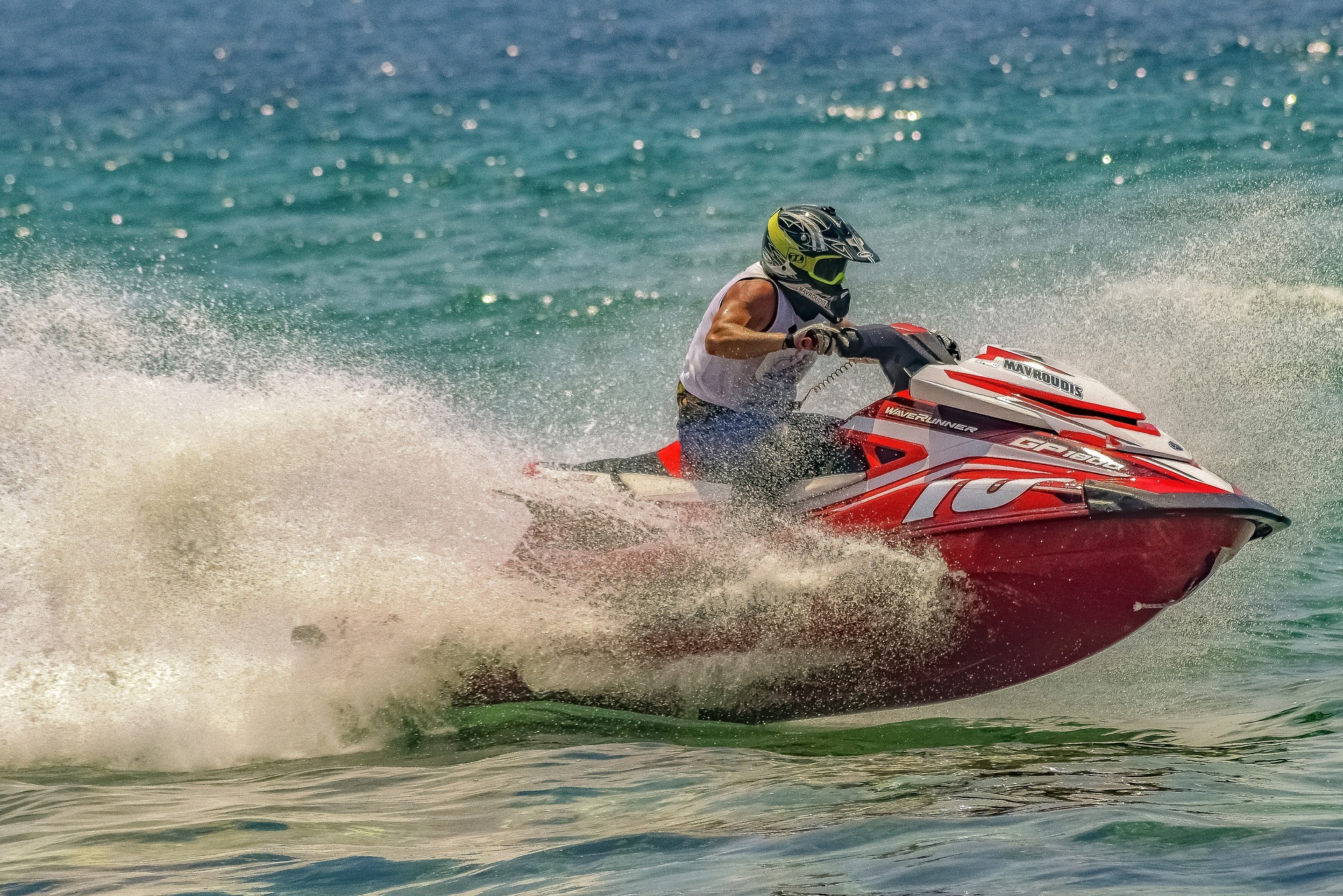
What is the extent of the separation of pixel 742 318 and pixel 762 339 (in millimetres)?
158

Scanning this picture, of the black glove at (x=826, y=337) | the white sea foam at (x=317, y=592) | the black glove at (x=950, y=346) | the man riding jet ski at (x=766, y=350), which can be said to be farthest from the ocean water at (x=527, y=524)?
the black glove at (x=950, y=346)

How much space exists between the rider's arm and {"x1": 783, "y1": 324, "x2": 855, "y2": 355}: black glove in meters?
0.25

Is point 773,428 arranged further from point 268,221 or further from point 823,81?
point 823,81

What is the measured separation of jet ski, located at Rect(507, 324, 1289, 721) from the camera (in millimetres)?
5102

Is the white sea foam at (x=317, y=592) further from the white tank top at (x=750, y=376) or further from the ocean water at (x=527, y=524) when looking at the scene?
the white tank top at (x=750, y=376)

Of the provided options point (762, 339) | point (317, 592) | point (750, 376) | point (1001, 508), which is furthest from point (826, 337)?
point (317, 592)

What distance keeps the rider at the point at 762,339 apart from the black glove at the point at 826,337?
0.04 feet

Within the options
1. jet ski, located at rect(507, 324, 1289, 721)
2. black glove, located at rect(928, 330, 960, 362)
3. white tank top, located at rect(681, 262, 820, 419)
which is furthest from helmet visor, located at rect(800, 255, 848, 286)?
black glove, located at rect(928, 330, 960, 362)

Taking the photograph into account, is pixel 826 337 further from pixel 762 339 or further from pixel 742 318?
pixel 742 318

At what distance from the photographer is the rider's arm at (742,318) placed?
562cm

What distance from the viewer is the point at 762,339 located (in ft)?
18.2

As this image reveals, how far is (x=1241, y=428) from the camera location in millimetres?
7828

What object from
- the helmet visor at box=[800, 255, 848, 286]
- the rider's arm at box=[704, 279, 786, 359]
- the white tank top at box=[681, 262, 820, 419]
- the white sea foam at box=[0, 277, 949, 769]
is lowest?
the white sea foam at box=[0, 277, 949, 769]

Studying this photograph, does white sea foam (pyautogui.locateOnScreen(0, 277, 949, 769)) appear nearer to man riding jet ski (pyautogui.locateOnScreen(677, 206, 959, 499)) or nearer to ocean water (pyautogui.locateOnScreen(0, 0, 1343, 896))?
ocean water (pyautogui.locateOnScreen(0, 0, 1343, 896))
